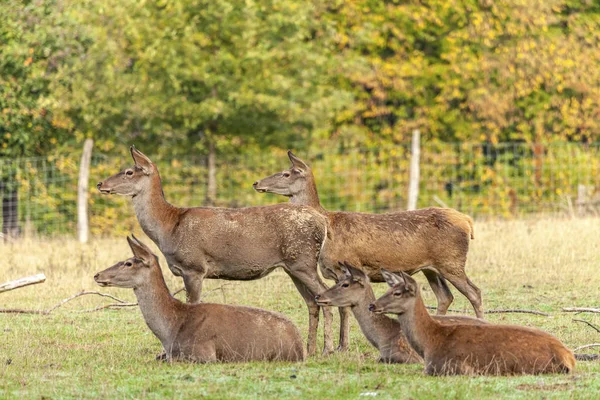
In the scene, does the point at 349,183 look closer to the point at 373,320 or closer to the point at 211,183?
the point at 211,183

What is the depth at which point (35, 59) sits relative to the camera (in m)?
24.2

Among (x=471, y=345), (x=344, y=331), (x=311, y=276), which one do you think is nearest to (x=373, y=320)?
(x=344, y=331)

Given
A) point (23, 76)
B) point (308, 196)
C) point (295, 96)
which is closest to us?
point (308, 196)

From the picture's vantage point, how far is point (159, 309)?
999 cm

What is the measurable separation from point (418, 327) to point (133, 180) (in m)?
3.97

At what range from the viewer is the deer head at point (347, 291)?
9.73 meters

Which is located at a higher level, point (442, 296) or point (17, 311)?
point (442, 296)

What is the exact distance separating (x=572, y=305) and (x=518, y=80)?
55.3 feet

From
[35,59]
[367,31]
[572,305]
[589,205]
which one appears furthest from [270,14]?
[572,305]

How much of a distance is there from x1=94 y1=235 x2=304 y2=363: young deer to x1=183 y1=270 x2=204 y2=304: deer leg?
0.94 m

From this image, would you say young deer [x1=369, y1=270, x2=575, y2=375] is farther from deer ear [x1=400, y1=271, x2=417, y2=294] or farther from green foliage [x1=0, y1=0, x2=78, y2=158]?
green foliage [x1=0, y1=0, x2=78, y2=158]

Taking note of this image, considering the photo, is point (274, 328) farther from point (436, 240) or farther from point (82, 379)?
point (436, 240)

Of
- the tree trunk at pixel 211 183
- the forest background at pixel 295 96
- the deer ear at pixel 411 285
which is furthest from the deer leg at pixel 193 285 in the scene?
the tree trunk at pixel 211 183

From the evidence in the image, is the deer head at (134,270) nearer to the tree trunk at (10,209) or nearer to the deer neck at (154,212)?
the deer neck at (154,212)
